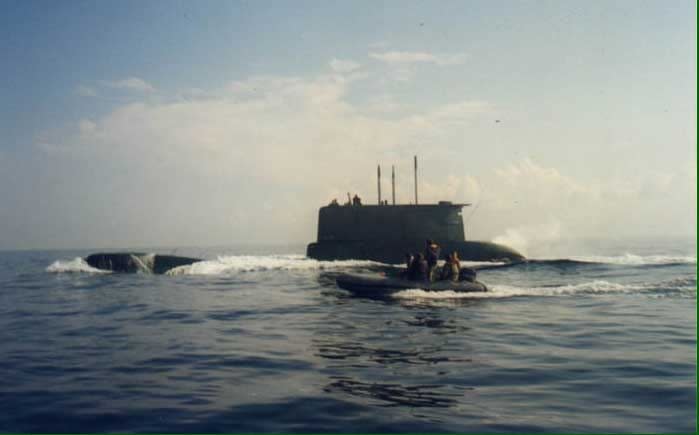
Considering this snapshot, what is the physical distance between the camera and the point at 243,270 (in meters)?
33.4

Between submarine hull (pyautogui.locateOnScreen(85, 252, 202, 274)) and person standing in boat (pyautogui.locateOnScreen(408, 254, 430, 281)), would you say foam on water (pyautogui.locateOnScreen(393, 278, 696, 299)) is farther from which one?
submarine hull (pyautogui.locateOnScreen(85, 252, 202, 274))

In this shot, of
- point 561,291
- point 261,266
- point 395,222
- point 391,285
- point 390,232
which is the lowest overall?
point 561,291

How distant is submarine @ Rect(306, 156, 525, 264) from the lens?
33.0m

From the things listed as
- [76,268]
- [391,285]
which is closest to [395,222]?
[391,285]

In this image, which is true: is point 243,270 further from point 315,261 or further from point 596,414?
point 596,414

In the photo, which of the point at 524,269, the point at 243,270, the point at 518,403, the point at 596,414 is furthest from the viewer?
the point at 243,270

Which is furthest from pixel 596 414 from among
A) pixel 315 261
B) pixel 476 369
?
pixel 315 261

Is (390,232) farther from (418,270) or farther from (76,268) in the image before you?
(76,268)

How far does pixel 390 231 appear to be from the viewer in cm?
3331

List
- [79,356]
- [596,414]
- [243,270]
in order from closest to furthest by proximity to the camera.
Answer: [596,414] < [79,356] < [243,270]

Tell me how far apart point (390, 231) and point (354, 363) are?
24304 millimetres

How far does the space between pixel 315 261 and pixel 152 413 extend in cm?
2788

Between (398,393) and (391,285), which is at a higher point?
(391,285)

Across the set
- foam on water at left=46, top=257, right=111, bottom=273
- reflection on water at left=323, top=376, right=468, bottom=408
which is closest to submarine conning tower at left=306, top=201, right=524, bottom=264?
foam on water at left=46, top=257, right=111, bottom=273
